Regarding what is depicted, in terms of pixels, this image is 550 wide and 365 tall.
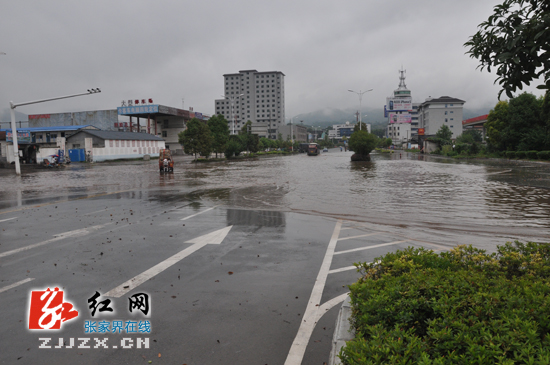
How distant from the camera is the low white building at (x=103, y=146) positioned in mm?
58156

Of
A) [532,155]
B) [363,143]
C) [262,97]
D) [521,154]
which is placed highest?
[262,97]

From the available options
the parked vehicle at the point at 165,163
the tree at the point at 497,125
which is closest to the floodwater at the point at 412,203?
the parked vehicle at the point at 165,163

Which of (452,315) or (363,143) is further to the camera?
(363,143)

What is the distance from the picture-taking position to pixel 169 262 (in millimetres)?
7023

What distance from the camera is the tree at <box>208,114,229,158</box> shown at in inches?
2493

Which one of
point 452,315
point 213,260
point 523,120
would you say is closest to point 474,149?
point 523,120

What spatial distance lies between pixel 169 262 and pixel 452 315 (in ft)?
16.9

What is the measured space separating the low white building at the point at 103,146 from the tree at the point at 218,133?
15192mm

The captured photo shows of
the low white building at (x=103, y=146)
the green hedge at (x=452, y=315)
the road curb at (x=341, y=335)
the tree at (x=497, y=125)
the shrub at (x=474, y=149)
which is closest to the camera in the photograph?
the green hedge at (x=452, y=315)

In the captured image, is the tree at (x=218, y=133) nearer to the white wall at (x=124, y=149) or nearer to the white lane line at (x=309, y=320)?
the white wall at (x=124, y=149)

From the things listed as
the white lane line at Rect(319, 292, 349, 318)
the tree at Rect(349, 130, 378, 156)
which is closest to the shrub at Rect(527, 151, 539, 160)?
the tree at Rect(349, 130, 378, 156)

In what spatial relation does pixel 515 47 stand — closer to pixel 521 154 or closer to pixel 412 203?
pixel 412 203

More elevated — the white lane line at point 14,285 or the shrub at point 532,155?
the shrub at point 532,155

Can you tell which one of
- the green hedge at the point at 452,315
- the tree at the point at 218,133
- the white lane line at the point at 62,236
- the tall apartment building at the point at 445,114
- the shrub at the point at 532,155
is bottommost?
the white lane line at the point at 62,236
